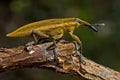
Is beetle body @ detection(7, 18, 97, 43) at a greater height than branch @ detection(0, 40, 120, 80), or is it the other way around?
beetle body @ detection(7, 18, 97, 43)

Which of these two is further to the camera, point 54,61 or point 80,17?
point 80,17

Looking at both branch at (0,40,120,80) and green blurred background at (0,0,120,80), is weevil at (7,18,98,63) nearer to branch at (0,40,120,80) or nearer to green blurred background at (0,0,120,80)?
branch at (0,40,120,80)

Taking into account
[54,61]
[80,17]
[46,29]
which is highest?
[80,17]

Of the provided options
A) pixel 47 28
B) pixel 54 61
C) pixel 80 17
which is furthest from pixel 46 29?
pixel 80 17

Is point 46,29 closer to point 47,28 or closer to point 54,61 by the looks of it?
point 47,28

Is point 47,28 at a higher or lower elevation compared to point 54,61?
higher

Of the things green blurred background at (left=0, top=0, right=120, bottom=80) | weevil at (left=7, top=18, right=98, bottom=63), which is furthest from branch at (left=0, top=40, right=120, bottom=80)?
green blurred background at (left=0, top=0, right=120, bottom=80)

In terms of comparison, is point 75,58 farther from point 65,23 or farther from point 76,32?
point 76,32
